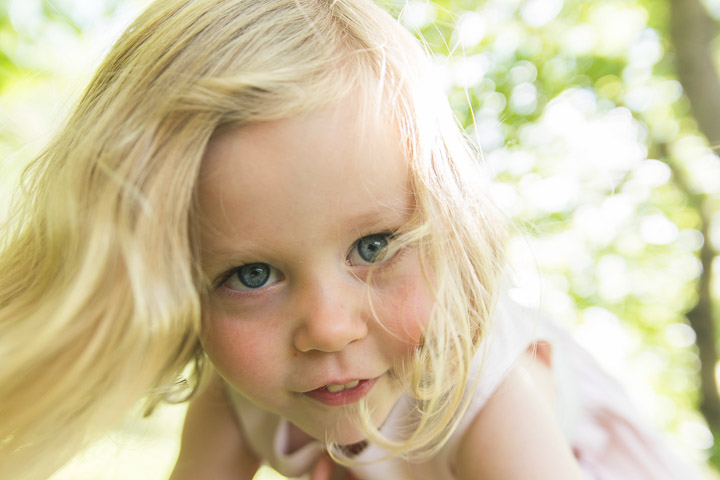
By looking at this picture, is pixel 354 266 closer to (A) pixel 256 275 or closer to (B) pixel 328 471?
(A) pixel 256 275

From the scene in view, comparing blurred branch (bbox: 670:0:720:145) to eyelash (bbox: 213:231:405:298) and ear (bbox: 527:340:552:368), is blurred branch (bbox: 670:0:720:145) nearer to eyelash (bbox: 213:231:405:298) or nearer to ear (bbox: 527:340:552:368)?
ear (bbox: 527:340:552:368)

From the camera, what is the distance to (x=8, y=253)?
3.34 feet

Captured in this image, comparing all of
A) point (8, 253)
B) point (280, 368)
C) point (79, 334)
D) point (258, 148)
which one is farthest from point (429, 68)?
point (8, 253)

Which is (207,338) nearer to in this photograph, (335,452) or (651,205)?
(335,452)

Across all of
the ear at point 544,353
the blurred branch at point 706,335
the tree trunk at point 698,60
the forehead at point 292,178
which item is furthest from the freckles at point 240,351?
the blurred branch at point 706,335

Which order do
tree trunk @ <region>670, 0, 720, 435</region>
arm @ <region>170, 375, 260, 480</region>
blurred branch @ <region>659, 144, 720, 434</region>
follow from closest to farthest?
arm @ <region>170, 375, 260, 480</region> → tree trunk @ <region>670, 0, 720, 435</region> → blurred branch @ <region>659, 144, 720, 434</region>

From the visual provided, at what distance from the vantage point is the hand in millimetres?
1226

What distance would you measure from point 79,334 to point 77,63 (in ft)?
1.82

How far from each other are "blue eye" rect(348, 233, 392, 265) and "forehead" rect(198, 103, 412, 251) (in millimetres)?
46

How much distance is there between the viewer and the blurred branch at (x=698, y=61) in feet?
7.46

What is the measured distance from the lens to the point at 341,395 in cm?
91

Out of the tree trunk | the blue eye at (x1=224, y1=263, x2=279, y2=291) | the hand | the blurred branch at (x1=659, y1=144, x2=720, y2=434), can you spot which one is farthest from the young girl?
the blurred branch at (x1=659, y1=144, x2=720, y2=434)

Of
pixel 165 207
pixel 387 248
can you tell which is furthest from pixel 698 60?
pixel 165 207

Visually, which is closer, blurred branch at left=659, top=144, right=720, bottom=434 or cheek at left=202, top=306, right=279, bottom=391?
cheek at left=202, top=306, right=279, bottom=391
